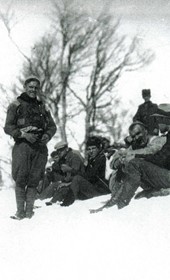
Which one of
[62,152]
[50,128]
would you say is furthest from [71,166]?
[50,128]

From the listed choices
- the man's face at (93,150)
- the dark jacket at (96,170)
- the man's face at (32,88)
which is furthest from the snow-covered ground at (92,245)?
the man's face at (93,150)

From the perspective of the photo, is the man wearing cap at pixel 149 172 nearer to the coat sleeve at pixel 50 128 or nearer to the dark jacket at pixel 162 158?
the dark jacket at pixel 162 158

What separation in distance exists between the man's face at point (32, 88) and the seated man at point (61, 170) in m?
1.64

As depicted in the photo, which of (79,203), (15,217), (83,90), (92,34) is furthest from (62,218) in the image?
(83,90)

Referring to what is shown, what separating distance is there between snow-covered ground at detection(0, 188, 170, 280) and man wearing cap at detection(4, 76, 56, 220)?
289 mm

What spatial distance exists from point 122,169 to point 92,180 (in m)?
1.17

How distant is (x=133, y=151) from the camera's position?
5293 mm

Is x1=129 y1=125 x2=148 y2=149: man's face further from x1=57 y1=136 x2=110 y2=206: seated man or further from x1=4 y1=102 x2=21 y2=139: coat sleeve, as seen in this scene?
x1=4 y1=102 x2=21 y2=139: coat sleeve

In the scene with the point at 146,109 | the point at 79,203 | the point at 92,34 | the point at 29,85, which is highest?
the point at 92,34

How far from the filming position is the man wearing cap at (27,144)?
4.84 metres

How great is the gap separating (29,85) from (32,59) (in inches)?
367

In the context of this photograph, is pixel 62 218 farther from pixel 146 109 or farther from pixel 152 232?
pixel 146 109

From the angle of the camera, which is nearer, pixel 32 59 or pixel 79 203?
pixel 79 203

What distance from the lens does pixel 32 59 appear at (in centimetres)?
1398
